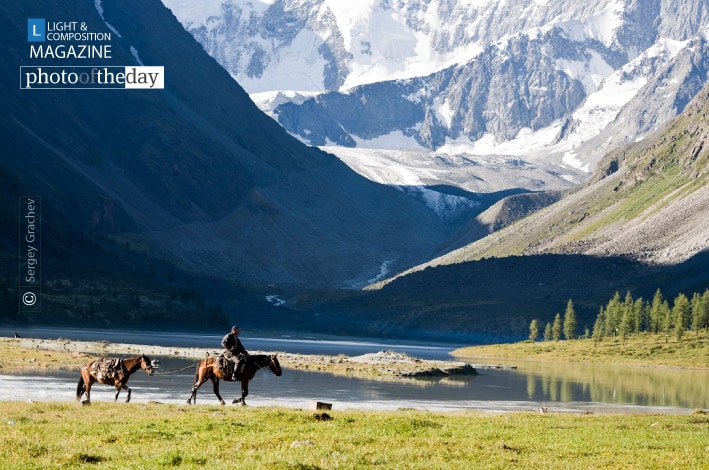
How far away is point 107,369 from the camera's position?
186 feet

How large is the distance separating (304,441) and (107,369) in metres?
20.0

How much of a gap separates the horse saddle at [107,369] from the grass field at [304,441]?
5.19ft

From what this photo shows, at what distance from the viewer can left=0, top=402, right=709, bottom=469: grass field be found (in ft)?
117

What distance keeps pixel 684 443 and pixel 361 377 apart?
214 feet

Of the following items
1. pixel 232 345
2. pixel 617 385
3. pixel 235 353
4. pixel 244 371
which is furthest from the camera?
pixel 617 385

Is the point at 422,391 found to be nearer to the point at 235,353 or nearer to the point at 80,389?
the point at 235,353

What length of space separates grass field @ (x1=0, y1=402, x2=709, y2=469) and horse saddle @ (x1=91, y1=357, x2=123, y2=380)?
1.58 metres

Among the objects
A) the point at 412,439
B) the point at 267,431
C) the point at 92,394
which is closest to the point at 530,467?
the point at 412,439

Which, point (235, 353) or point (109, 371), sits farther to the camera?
point (235, 353)

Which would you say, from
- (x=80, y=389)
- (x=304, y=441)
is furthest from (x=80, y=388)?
(x=304, y=441)

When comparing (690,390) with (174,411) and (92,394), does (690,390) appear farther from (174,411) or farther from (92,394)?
(174,411)

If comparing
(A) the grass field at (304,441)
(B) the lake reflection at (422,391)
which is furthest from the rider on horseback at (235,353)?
(B) the lake reflection at (422,391)

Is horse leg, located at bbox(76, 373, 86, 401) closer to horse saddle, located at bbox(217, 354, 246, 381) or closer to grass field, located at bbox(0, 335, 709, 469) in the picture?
grass field, located at bbox(0, 335, 709, 469)

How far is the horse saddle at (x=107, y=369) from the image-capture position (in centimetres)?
5662
